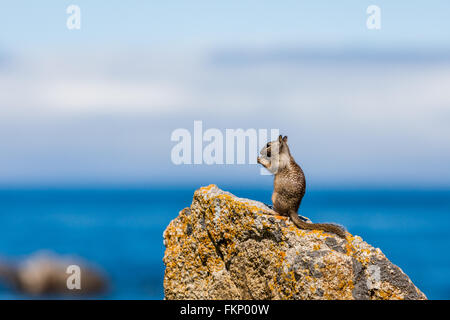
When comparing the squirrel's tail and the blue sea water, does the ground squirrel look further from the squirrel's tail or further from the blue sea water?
the blue sea water

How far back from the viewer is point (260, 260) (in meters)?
8.69

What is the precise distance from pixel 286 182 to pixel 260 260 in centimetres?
188

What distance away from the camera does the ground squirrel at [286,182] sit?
29.5 feet

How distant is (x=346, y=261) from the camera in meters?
8.32

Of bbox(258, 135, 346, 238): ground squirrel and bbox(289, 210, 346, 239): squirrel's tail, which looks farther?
bbox(258, 135, 346, 238): ground squirrel

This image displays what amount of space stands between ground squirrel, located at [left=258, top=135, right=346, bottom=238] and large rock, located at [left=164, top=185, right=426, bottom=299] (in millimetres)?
210

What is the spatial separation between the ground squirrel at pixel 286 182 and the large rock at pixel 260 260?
21 centimetres

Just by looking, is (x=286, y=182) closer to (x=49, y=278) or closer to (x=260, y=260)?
(x=260, y=260)

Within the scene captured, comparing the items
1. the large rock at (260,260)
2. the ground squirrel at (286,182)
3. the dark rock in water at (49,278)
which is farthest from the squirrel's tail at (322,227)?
the dark rock in water at (49,278)

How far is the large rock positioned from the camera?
8234mm

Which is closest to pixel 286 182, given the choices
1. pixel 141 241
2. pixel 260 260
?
pixel 260 260

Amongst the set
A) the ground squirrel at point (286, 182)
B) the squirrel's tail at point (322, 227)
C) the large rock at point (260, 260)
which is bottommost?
the large rock at point (260, 260)

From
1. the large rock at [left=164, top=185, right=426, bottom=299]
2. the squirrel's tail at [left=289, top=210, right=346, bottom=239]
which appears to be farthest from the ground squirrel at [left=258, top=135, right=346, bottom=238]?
the large rock at [left=164, top=185, right=426, bottom=299]

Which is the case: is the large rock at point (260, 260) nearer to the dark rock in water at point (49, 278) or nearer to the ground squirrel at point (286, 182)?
the ground squirrel at point (286, 182)
